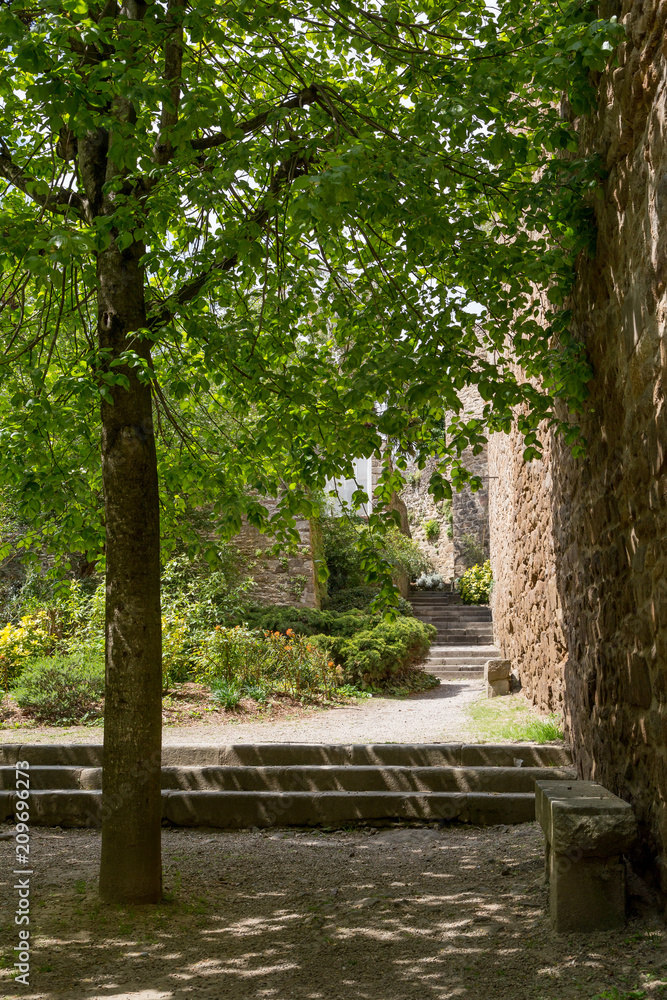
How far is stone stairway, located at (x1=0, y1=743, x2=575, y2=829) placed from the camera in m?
5.11

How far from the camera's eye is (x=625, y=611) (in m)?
3.61

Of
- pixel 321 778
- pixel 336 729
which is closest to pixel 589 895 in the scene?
pixel 321 778

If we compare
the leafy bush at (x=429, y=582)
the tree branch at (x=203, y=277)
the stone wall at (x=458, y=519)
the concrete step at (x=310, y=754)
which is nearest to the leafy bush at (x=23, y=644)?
the concrete step at (x=310, y=754)

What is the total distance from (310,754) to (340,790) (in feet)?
2.50

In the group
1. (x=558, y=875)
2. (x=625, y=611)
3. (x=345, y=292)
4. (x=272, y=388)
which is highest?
(x=345, y=292)

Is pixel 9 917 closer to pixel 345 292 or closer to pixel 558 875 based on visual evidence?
pixel 558 875

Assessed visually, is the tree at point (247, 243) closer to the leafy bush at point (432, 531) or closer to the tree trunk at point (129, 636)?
the tree trunk at point (129, 636)

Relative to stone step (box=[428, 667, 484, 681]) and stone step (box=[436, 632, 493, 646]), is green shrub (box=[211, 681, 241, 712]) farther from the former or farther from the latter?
stone step (box=[436, 632, 493, 646])

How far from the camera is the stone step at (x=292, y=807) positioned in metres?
5.04

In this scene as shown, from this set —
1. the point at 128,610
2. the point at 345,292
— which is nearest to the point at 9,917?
the point at 128,610

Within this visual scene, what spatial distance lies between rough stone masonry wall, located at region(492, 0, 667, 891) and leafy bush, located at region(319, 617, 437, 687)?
6301 mm

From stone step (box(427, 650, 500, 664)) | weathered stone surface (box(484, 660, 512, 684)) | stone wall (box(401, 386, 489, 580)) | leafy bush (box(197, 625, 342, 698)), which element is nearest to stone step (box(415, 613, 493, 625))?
stone step (box(427, 650, 500, 664))

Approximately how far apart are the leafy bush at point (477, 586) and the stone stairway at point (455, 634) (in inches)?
11.4

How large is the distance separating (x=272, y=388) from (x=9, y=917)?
9.21 feet
